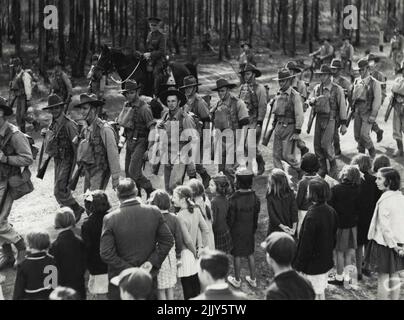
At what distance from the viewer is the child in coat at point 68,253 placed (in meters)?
5.55

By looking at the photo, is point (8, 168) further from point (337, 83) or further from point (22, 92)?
point (22, 92)

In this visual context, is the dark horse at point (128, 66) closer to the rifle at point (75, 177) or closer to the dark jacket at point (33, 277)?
the rifle at point (75, 177)

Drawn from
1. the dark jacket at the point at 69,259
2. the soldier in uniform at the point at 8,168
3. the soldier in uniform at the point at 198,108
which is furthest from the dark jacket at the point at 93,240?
the soldier in uniform at the point at 198,108

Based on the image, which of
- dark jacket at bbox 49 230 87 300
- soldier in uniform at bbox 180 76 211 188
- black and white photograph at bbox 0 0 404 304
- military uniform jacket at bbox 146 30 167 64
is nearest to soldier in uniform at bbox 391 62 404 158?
black and white photograph at bbox 0 0 404 304

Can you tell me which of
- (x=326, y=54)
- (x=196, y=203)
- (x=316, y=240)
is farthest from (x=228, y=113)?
(x=326, y=54)

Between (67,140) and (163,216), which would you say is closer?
(163,216)

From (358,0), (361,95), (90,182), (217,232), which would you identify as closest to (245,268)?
(217,232)

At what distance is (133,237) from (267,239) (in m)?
1.28

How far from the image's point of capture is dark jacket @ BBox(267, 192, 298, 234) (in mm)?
7078

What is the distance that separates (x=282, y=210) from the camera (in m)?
7.11

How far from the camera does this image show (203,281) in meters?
4.41

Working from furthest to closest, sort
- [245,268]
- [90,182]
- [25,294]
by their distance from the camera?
[90,182] < [245,268] < [25,294]
